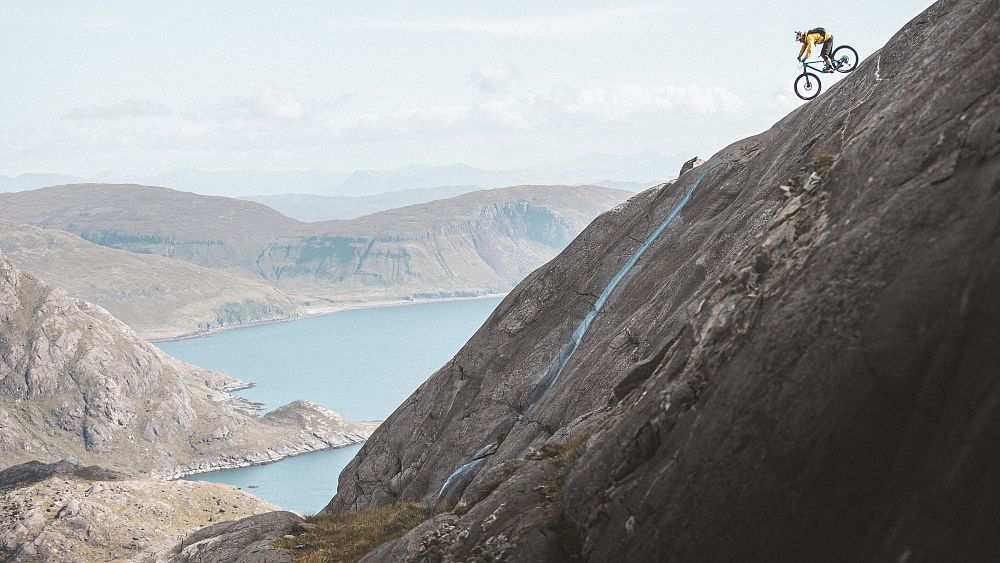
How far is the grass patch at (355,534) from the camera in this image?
26734 millimetres

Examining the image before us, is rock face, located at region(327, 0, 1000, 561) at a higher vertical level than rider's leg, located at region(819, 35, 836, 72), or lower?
lower

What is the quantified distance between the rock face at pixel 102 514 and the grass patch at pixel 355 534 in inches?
5144

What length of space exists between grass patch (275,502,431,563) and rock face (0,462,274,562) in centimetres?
13066

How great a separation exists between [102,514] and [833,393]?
6829 inches

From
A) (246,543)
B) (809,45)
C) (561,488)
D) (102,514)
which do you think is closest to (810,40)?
(809,45)

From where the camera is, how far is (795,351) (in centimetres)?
1407

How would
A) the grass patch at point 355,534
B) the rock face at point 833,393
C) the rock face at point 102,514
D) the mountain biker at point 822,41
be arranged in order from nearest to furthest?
the rock face at point 833,393 → the grass patch at point 355,534 → the mountain biker at point 822,41 → the rock face at point 102,514

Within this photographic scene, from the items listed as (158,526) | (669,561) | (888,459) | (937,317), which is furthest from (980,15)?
(158,526)

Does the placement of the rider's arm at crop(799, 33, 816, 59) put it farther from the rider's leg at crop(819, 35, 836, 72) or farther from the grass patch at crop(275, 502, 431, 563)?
the grass patch at crop(275, 502, 431, 563)

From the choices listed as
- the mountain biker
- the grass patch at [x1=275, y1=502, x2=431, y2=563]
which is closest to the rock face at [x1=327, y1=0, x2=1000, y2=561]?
the grass patch at [x1=275, y1=502, x2=431, y2=563]

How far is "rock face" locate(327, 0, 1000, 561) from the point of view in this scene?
40.0 ft

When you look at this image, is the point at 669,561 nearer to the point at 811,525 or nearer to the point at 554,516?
the point at 811,525

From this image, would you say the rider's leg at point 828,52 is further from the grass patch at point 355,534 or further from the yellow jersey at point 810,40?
the grass patch at point 355,534

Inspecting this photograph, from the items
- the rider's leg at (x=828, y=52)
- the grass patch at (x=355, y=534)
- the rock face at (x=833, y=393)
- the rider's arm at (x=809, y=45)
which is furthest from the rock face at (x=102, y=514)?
the rock face at (x=833, y=393)
